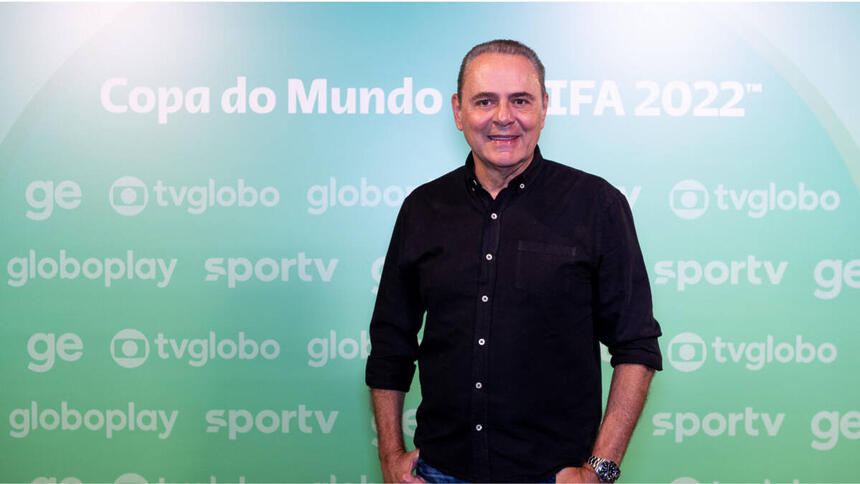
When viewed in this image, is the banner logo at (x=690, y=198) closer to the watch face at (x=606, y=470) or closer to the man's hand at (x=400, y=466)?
the watch face at (x=606, y=470)

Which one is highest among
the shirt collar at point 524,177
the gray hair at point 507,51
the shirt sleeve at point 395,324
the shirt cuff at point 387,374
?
the gray hair at point 507,51

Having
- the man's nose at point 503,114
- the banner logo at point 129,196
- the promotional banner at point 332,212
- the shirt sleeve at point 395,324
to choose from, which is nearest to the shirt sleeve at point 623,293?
the man's nose at point 503,114

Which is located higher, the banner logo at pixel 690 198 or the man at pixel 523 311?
the banner logo at pixel 690 198

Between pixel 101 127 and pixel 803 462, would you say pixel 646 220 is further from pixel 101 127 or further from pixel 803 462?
pixel 101 127

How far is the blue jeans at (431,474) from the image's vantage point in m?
1.73

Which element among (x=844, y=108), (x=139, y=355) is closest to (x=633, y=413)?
(x=844, y=108)

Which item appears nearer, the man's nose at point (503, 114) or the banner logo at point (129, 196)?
the man's nose at point (503, 114)

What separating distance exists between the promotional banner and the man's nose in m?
0.80

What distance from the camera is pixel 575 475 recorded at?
5.46 feet

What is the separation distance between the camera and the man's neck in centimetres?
180

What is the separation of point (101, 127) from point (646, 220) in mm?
1931

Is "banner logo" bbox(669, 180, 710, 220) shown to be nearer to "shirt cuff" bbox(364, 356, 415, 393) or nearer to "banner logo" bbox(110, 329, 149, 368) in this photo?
"shirt cuff" bbox(364, 356, 415, 393)

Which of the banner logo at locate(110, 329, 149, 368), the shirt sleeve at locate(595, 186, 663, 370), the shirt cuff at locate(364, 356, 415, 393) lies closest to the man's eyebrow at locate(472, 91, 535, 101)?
the shirt sleeve at locate(595, 186, 663, 370)

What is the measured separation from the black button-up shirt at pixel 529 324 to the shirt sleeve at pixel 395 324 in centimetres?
13
